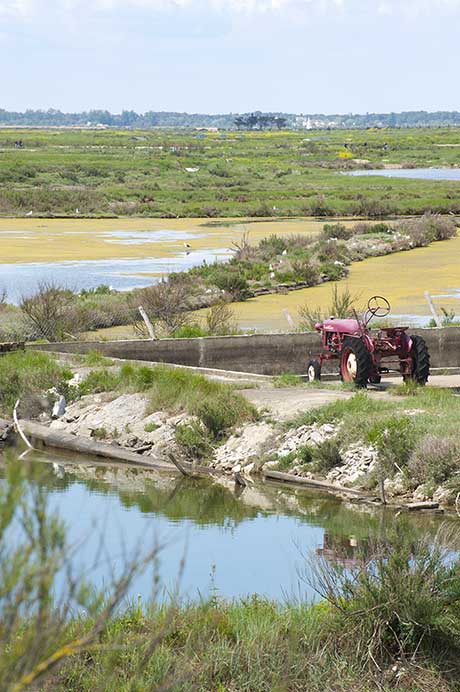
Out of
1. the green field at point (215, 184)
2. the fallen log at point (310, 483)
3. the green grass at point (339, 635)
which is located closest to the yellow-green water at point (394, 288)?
the fallen log at point (310, 483)

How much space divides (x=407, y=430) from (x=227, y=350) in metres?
8.76

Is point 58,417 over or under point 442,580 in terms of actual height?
under

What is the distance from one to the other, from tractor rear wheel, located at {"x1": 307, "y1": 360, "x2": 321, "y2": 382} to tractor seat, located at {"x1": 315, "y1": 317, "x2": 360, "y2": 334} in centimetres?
82

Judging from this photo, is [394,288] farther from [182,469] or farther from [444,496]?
[444,496]

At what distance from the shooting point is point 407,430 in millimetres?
20547

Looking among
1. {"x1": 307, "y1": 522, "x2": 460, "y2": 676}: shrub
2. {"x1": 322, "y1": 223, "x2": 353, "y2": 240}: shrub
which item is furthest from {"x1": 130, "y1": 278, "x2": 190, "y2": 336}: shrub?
{"x1": 322, "y1": 223, "x2": 353, "y2": 240}: shrub

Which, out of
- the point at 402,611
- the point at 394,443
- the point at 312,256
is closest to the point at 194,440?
the point at 394,443

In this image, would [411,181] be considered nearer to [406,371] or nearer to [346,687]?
[406,371]

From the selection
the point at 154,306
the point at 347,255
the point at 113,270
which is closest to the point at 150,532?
the point at 154,306

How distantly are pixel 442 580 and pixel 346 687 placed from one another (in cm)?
136

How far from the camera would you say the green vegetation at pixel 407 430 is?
19.7 meters

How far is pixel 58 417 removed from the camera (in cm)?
2606

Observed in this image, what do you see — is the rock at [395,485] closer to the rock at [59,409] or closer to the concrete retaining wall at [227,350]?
the rock at [59,409]

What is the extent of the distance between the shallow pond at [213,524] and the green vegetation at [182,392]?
160 cm
